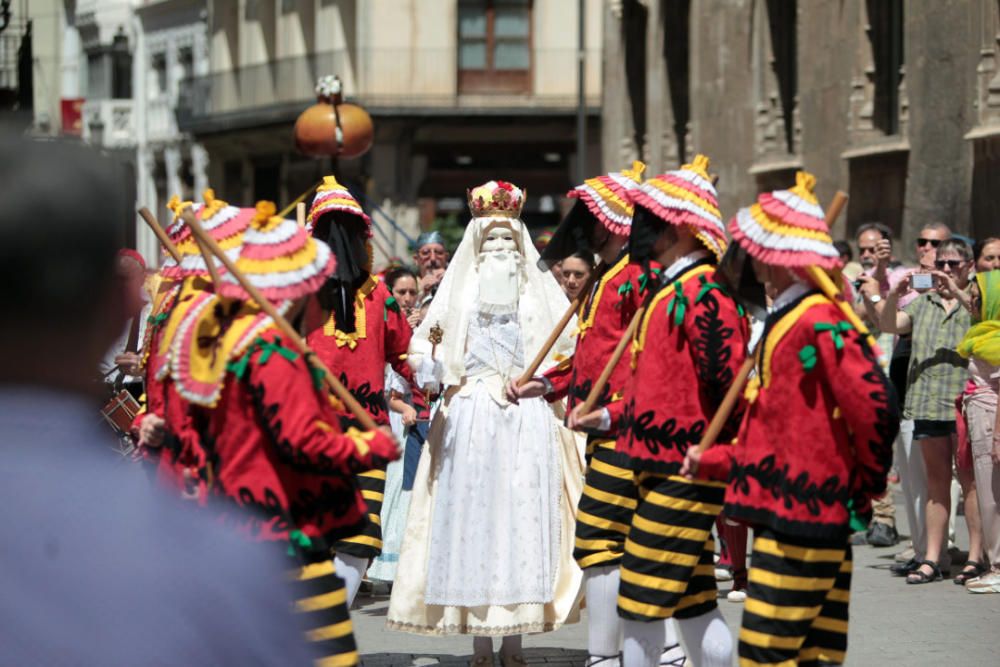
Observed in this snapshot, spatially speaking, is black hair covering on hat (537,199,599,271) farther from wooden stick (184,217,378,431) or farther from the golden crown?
wooden stick (184,217,378,431)

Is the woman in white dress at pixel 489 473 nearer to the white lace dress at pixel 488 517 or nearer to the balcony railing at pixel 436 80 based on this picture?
the white lace dress at pixel 488 517

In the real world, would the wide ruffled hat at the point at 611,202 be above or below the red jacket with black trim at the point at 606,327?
above

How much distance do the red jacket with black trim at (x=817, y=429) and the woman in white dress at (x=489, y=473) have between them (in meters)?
Result: 2.75

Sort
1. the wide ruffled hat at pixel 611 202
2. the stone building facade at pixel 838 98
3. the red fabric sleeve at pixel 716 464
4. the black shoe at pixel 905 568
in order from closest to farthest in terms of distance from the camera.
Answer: the red fabric sleeve at pixel 716 464 → the wide ruffled hat at pixel 611 202 → the black shoe at pixel 905 568 → the stone building facade at pixel 838 98

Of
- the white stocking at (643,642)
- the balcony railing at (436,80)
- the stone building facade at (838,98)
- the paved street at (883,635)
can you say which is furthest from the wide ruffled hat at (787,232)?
the balcony railing at (436,80)

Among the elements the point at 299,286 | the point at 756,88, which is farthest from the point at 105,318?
the point at 756,88

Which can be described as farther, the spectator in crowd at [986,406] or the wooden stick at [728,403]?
the spectator in crowd at [986,406]

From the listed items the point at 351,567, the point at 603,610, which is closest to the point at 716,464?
the point at 603,610

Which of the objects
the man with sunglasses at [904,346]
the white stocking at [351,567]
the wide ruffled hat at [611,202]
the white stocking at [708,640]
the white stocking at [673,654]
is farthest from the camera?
the man with sunglasses at [904,346]

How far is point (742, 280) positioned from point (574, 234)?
1909 mm

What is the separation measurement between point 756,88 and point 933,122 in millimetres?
6569

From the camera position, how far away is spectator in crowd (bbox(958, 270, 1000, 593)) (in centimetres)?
994

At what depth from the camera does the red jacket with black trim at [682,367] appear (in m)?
6.09

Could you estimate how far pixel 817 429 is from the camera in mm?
5371
